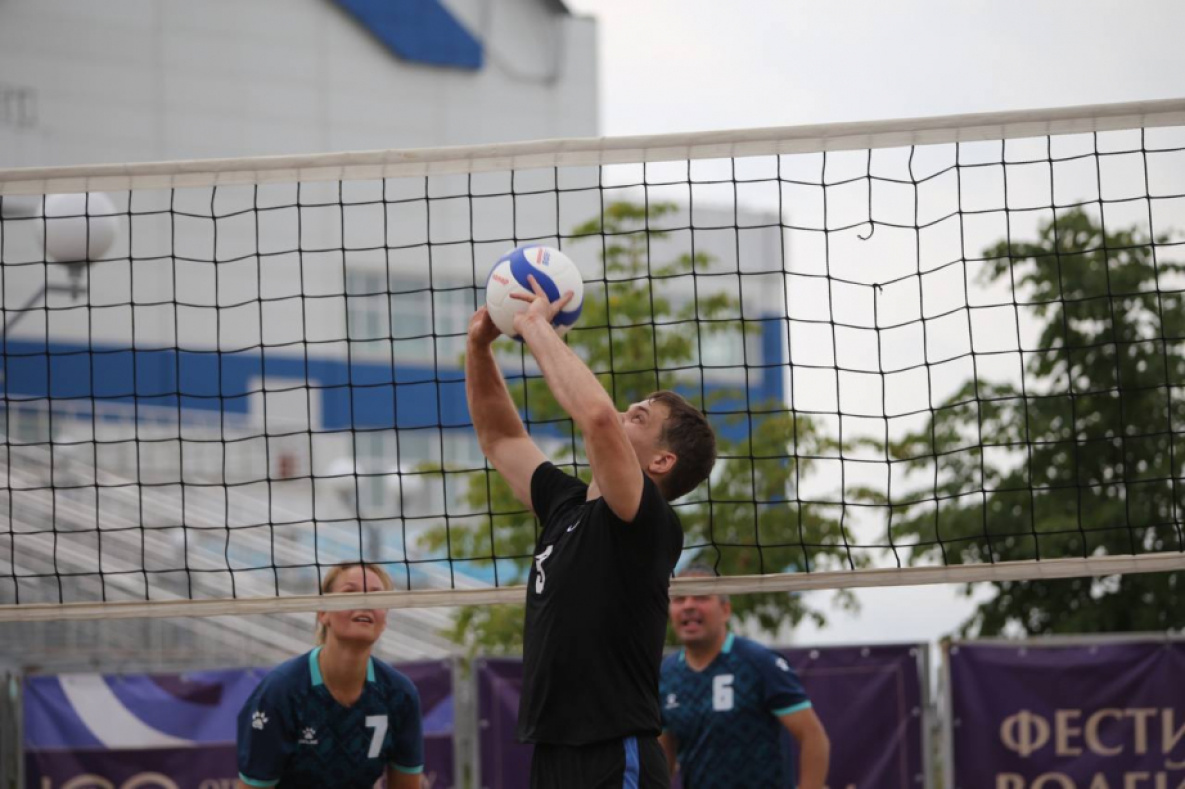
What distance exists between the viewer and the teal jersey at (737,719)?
7.62 m

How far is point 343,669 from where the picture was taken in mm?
6562

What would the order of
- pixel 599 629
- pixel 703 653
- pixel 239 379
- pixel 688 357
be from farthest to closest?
1. pixel 239 379
2. pixel 688 357
3. pixel 703 653
4. pixel 599 629

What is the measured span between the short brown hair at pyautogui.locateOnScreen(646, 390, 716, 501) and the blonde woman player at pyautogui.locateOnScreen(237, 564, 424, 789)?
6.36 ft

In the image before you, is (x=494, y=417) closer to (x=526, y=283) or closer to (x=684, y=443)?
(x=526, y=283)

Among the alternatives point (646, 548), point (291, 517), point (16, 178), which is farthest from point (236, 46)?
point (646, 548)

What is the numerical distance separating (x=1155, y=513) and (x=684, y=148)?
29.0 feet

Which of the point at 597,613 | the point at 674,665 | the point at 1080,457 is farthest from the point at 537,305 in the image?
the point at 1080,457

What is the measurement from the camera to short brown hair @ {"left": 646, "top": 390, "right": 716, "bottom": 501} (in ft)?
16.0

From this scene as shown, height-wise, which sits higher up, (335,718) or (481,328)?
(481,328)

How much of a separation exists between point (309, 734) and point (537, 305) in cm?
256

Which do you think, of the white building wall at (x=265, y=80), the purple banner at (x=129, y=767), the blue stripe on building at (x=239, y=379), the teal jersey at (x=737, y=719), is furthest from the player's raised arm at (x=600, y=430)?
the white building wall at (x=265, y=80)

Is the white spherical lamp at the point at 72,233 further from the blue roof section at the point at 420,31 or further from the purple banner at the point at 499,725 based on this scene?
the blue roof section at the point at 420,31

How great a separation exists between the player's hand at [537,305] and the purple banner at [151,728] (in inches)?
227

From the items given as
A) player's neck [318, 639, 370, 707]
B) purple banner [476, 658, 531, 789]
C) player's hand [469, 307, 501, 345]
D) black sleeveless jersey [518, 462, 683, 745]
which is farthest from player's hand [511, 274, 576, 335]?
purple banner [476, 658, 531, 789]
